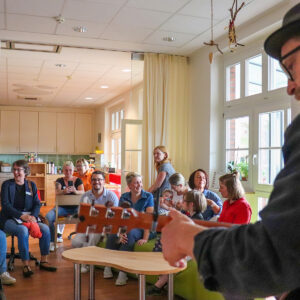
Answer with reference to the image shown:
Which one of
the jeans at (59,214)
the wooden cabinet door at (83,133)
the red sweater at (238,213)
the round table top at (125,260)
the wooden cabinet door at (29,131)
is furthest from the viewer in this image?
the wooden cabinet door at (83,133)

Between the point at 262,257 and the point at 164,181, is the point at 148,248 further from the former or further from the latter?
the point at 262,257

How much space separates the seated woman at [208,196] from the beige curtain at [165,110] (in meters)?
1.54

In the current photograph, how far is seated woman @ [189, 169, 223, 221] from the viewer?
4.27 m

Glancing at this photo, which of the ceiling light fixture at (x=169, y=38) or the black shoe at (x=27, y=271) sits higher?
the ceiling light fixture at (x=169, y=38)

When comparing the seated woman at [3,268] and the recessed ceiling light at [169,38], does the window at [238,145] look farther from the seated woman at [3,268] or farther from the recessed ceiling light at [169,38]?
the seated woman at [3,268]

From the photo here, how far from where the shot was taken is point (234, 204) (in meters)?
3.71

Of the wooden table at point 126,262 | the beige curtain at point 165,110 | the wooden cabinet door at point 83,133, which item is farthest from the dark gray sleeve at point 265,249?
the wooden cabinet door at point 83,133

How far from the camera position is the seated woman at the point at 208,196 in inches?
168

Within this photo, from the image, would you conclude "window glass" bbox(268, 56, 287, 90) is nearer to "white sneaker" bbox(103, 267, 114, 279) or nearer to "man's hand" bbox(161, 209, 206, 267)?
"white sneaker" bbox(103, 267, 114, 279)

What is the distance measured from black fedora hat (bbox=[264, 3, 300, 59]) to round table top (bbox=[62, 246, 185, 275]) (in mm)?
2308

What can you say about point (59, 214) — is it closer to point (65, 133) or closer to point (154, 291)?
point (154, 291)

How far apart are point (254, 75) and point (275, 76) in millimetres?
453

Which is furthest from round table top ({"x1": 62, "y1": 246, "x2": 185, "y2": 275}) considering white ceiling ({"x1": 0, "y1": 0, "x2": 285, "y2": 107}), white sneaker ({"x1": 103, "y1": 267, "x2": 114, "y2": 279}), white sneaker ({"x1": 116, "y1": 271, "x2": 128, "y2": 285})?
→ white ceiling ({"x1": 0, "y1": 0, "x2": 285, "y2": 107})

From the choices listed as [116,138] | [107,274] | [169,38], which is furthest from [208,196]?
[116,138]
